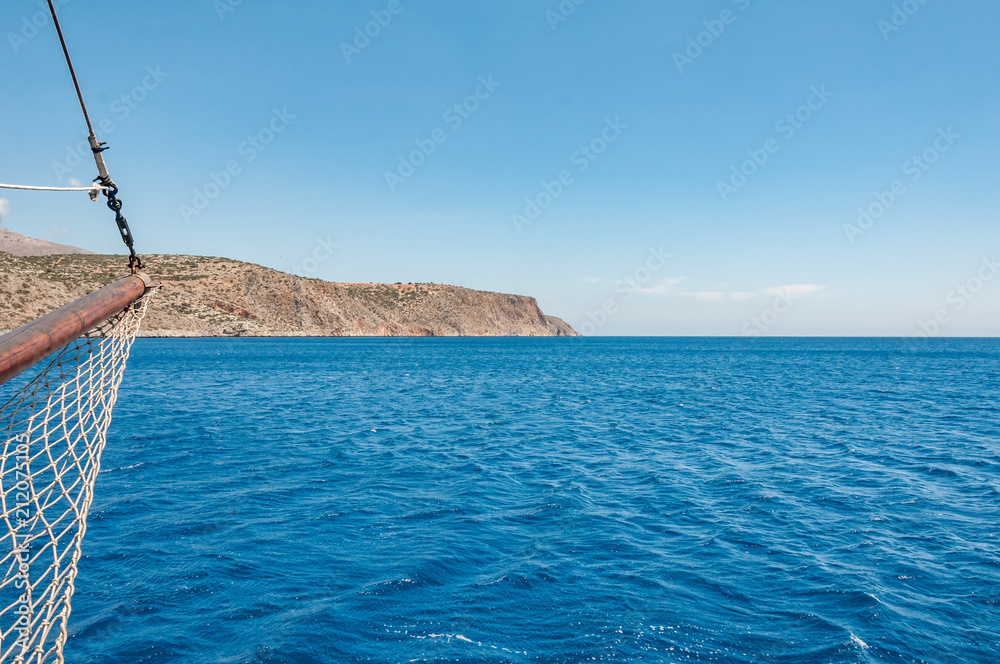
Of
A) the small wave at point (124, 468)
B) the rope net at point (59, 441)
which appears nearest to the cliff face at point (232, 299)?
the small wave at point (124, 468)

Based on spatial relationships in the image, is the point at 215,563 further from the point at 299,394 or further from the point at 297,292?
the point at 297,292

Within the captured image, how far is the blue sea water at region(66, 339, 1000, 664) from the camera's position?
711cm

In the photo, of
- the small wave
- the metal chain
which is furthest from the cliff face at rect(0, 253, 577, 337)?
the metal chain

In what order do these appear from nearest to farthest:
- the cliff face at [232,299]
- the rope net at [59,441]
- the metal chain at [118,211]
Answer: the rope net at [59,441] < the metal chain at [118,211] < the cliff face at [232,299]

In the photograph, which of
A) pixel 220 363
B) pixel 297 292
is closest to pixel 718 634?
pixel 220 363

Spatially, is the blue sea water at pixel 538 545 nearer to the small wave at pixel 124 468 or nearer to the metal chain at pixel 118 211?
the small wave at pixel 124 468

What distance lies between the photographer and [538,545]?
33.3ft

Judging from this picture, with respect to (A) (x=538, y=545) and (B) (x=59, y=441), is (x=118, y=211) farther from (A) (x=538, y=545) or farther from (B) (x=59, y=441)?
(A) (x=538, y=545)

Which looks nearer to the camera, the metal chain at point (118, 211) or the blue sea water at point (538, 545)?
the metal chain at point (118, 211)

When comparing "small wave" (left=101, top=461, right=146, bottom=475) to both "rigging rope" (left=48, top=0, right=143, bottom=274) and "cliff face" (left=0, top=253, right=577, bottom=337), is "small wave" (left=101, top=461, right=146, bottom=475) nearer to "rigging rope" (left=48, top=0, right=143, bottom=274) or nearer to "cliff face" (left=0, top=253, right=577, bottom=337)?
"rigging rope" (left=48, top=0, right=143, bottom=274)

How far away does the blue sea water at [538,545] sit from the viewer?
7105mm

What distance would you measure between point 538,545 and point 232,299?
445ft

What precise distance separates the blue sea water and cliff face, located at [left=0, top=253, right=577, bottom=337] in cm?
7511

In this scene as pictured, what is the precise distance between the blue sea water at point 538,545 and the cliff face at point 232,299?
246 ft
